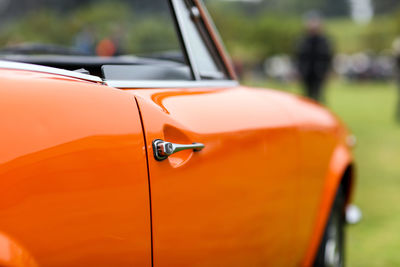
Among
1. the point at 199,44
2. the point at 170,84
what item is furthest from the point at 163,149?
the point at 199,44

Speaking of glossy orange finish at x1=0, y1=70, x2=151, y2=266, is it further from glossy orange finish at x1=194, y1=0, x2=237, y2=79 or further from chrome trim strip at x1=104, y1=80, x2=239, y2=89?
glossy orange finish at x1=194, y1=0, x2=237, y2=79

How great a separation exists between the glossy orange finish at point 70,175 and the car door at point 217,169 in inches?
3.0

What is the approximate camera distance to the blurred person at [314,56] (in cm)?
1091

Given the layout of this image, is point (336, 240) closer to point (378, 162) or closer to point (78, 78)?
point (78, 78)

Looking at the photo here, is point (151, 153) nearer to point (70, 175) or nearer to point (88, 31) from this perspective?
point (70, 175)

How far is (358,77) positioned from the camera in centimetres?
4303

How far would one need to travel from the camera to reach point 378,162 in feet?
23.9

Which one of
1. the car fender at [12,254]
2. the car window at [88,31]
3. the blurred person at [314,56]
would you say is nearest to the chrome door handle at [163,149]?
the car fender at [12,254]

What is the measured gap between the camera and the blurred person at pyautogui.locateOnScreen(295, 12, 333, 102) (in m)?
10.9

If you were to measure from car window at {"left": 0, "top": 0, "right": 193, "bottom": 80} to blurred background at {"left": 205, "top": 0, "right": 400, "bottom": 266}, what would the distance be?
1933mm

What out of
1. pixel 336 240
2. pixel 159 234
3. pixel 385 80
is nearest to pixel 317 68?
pixel 336 240

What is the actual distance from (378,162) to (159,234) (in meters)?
6.18

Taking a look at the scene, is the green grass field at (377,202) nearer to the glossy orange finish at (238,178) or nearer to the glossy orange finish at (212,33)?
the glossy orange finish at (238,178)

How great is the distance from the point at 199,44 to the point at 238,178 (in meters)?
0.67
